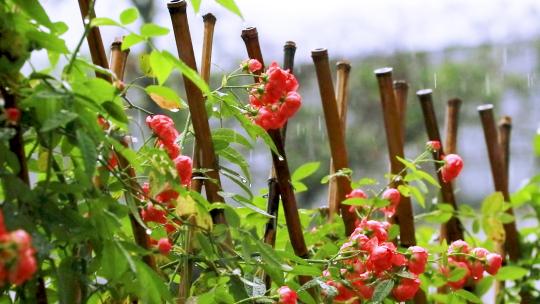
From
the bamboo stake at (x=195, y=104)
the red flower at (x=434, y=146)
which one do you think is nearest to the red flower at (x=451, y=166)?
the red flower at (x=434, y=146)

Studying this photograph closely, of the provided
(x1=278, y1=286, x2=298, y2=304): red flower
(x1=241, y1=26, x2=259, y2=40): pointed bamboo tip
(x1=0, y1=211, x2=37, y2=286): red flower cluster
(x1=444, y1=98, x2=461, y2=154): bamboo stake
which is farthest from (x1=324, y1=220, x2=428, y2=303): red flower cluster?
(x1=444, y1=98, x2=461, y2=154): bamboo stake

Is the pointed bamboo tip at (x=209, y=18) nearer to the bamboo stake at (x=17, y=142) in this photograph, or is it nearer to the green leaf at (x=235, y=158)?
the green leaf at (x=235, y=158)

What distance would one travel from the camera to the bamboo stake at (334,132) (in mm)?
1167

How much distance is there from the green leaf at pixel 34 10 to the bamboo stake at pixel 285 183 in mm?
350

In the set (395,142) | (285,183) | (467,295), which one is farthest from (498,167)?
(285,183)

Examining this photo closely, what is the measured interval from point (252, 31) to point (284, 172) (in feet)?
0.45

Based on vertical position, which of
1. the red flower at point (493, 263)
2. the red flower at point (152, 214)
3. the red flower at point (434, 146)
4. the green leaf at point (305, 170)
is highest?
the red flower at point (152, 214)

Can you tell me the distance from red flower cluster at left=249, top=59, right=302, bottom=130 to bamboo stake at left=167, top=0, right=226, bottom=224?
0.05 meters

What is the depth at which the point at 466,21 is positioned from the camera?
4340 millimetres

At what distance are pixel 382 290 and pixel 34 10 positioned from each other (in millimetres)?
414

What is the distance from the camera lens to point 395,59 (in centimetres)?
381

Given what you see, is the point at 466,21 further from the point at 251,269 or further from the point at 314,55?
the point at 251,269

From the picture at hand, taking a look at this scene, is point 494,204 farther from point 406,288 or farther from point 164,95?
point 164,95

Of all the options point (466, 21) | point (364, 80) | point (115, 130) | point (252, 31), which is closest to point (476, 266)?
point (252, 31)
